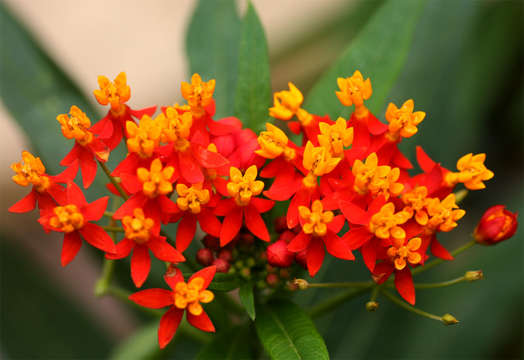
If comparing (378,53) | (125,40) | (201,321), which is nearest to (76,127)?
(201,321)

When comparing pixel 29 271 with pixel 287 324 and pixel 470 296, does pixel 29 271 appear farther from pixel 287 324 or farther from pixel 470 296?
pixel 470 296

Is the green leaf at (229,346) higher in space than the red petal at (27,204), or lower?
lower

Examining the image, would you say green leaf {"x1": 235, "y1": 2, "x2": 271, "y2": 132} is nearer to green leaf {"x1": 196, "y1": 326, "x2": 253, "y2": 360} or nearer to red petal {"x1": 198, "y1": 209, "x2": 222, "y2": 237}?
red petal {"x1": 198, "y1": 209, "x2": 222, "y2": 237}

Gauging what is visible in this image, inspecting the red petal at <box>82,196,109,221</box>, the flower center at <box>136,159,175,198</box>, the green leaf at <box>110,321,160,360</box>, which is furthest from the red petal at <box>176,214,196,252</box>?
the green leaf at <box>110,321,160,360</box>

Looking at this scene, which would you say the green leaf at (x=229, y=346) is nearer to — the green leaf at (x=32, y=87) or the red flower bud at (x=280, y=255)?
the red flower bud at (x=280, y=255)

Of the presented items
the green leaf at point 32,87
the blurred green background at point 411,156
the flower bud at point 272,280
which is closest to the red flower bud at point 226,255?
the flower bud at point 272,280

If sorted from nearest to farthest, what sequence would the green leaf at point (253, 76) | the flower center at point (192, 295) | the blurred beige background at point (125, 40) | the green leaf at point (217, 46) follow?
the flower center at point (192, 295) → the green leaf at point (253, 76) → the green leaf at point (217, 46) → the blurred beige background at point (125, 40)

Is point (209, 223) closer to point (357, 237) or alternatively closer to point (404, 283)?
point (357, 237)
